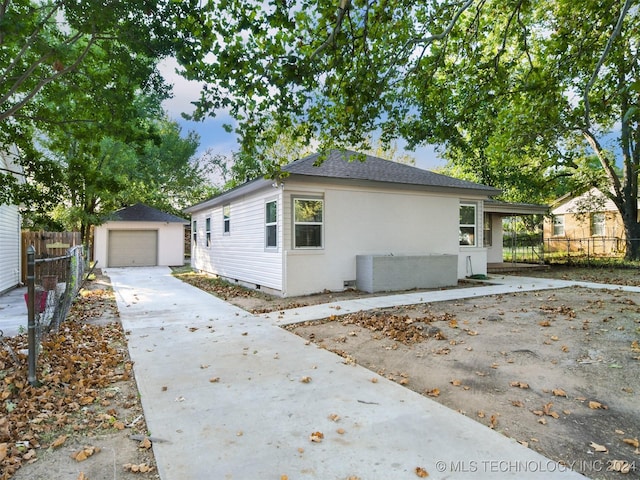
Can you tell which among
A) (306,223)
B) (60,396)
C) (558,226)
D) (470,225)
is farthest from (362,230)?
(558,226)

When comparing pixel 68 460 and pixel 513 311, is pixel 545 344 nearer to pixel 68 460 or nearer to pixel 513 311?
pixel 513 311

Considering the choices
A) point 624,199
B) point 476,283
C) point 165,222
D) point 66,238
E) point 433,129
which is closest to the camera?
point 433,129

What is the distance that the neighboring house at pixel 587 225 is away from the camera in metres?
23.2

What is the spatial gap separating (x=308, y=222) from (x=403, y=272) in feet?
9.76

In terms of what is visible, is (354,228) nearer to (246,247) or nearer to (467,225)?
(246,247)

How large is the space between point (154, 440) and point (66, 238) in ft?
44.7

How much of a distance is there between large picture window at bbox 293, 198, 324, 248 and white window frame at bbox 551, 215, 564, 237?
2625 centimetres

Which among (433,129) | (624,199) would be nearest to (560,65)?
(433,129)

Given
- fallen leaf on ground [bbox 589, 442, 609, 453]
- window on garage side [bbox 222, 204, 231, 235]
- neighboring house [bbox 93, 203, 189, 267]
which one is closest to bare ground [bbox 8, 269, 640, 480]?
fallen leaf on ground [bbox 589, 442, 609, 453]

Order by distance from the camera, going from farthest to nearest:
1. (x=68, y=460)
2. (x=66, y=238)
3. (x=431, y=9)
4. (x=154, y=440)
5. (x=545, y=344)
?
(x=66, y=238) < (x=431, y=9) < (x=545, y=344) < (x=154, y=440) < (x=68, y=460)

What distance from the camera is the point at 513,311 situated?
7598 millimetres

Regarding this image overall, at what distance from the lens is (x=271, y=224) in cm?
1061

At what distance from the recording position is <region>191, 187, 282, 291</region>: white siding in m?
10.5

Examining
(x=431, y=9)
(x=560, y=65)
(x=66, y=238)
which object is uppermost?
(x=431, y=9)
